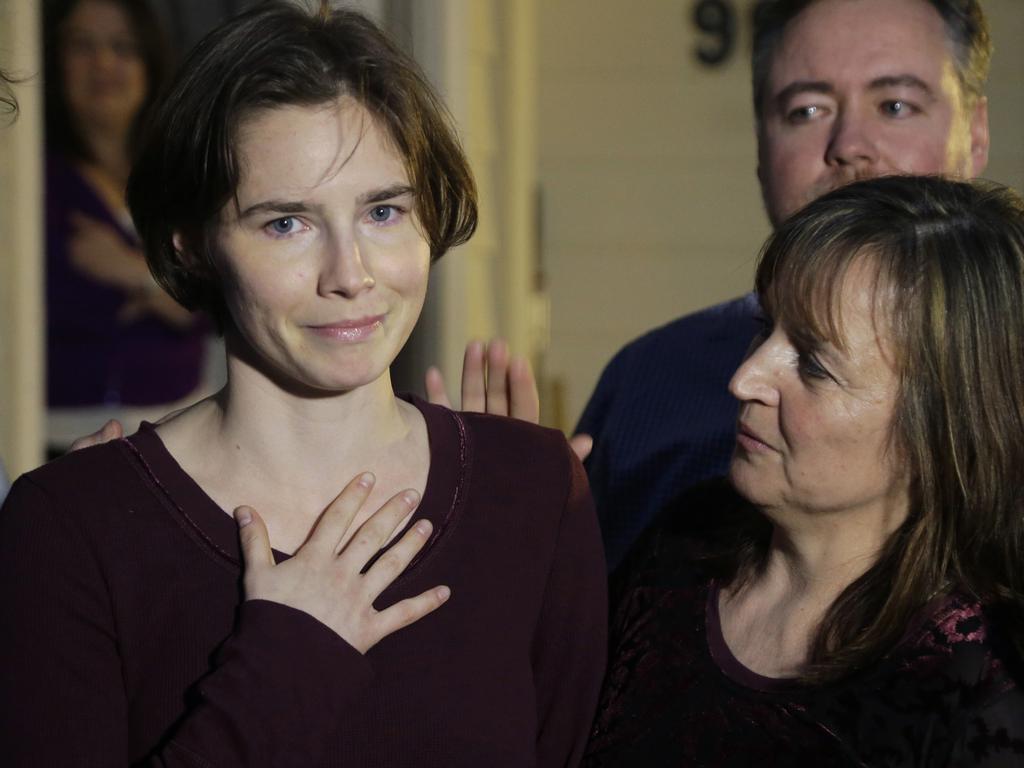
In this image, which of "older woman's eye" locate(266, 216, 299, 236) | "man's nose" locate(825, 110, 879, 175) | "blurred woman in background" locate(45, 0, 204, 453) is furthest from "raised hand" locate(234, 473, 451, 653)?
"blurred woman in background" locate(45, 0, 204, 453)

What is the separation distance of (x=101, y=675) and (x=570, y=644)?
1.81ft

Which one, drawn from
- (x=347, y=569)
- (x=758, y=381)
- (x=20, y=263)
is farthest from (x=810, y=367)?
(x=20, y=263)

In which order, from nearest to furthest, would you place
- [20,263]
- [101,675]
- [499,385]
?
1. [101,675]
2. [499,385]
3. [20,263]

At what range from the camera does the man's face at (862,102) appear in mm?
2273

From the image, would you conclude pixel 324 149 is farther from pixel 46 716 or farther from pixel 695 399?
pixel 695 399

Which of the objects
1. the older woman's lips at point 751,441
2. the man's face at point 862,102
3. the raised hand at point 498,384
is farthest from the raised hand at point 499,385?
the man's face at point 862,102

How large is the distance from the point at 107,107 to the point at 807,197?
2352mm

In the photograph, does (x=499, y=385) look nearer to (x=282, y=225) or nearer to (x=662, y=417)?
(x=662, y=417)

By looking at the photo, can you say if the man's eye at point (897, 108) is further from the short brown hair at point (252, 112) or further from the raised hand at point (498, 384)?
the short brown hair at point (252, 112)

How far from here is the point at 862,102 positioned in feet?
7.55

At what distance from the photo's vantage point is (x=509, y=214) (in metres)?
4.57

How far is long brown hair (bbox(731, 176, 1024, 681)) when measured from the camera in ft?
5.04

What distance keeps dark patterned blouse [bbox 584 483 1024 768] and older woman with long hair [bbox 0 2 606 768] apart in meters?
0.14

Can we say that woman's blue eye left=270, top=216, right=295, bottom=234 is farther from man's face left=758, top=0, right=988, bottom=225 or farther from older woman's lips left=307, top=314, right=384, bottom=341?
man's face left=758, top=0, right=988, bottom=225
